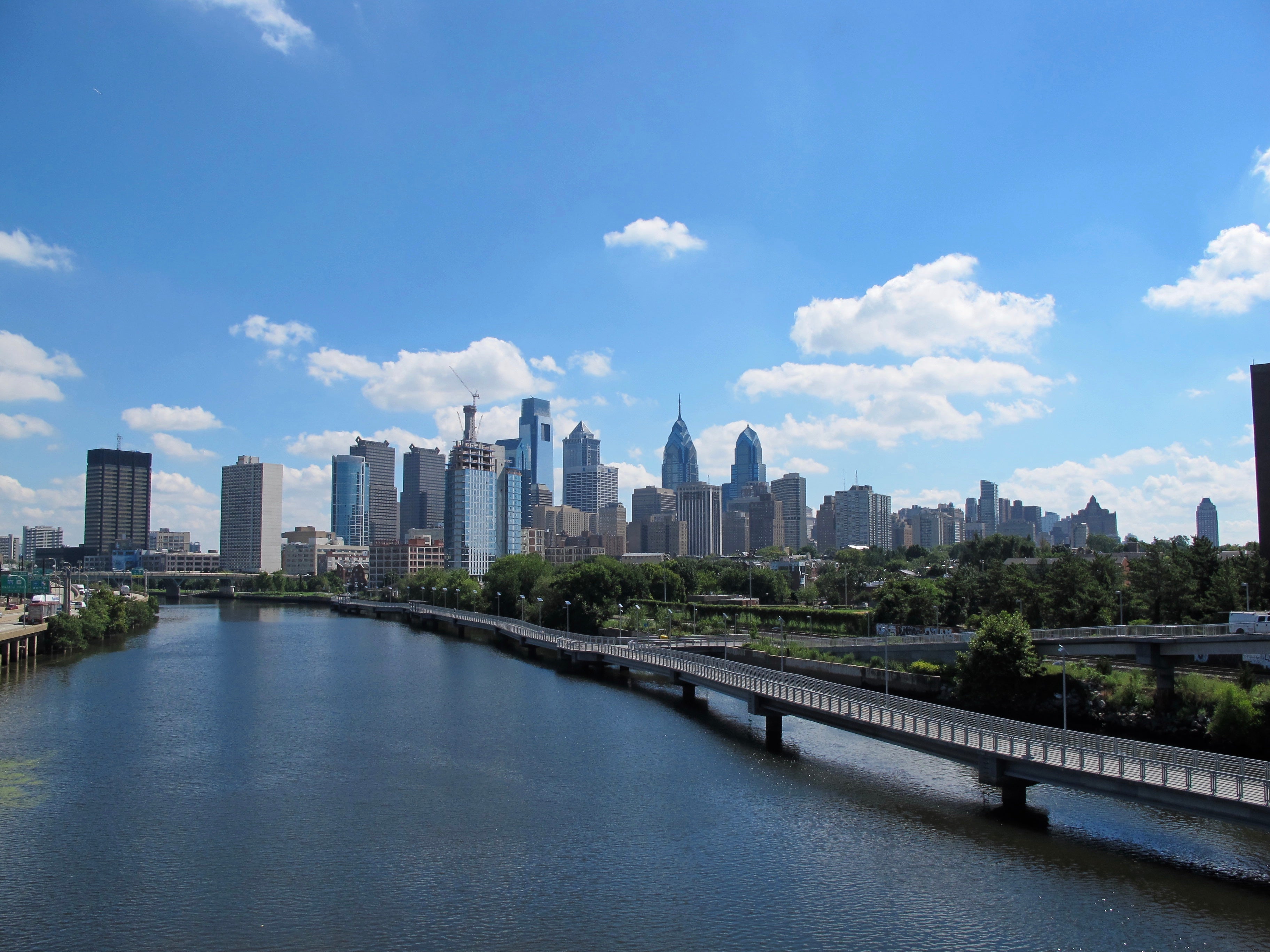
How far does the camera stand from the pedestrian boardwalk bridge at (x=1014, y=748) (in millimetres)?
29062

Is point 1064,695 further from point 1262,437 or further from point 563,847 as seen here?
point 1262,437

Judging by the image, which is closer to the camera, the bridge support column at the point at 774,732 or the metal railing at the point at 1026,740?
the metal railing at the point at 1026,740

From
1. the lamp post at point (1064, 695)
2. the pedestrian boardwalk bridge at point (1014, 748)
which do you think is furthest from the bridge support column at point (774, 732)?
the lamp post at point (1064, 695)

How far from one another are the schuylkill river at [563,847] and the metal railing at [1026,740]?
2.42 metres

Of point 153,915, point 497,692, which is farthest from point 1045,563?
point 153,915

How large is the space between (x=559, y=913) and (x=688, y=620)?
87.0 meters

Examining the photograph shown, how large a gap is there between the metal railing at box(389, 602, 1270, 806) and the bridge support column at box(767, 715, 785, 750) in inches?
47.1

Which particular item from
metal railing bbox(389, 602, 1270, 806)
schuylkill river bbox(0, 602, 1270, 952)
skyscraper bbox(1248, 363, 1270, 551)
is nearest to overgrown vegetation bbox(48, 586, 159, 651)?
schuylkill river bbox(0, 602, 1270, 952)

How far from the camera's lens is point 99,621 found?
354 ft

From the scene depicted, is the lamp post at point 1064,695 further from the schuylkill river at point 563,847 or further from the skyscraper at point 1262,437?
the skyscraper at point 1262,437

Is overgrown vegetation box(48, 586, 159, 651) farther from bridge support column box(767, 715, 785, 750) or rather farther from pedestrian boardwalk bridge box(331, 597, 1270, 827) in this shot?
bridge support column box(767, 715, 785, 750)

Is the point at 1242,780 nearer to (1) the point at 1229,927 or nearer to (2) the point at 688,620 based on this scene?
(1) the point at 1229,927

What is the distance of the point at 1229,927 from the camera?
24.8m

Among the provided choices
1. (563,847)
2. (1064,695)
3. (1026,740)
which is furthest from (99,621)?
(1064,695)
